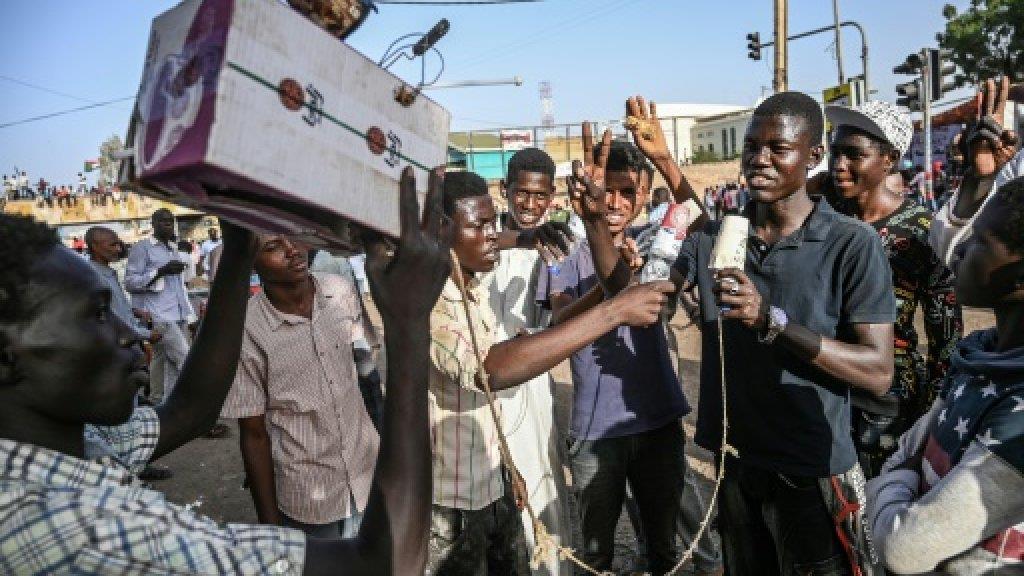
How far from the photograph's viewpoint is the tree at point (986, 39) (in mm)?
27547

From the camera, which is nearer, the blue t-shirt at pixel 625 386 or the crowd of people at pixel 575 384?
the crowd of people at pixel 575 384

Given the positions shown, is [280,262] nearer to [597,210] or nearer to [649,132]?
[597,210]

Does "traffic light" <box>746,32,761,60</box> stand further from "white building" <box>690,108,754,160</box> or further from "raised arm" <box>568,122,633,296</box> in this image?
"white building" <box>690,108,754,160</box>

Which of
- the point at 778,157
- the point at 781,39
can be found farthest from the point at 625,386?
the point at 781,39

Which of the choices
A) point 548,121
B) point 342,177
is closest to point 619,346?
point 342,177

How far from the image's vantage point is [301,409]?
267 centimetres

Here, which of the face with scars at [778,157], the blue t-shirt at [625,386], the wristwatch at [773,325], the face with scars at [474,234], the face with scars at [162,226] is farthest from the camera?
the face with scars at [162,226]

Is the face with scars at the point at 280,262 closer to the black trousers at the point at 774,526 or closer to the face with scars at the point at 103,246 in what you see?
the black trousers at the point at 774,526

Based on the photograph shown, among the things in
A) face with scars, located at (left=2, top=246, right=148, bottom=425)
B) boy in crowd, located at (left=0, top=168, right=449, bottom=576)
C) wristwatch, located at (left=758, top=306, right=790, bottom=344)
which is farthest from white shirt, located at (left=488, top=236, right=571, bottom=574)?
face with scars, located at (left=2, top=246, right=148, bottom=425)

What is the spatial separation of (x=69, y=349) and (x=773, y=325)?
1830 mm

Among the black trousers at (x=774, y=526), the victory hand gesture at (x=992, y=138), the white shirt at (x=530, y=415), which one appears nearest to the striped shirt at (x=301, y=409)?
the white shirt at (x=530, y=415)

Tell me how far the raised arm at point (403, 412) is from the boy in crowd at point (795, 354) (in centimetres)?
121

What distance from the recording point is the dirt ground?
177 inches

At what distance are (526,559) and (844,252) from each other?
1784 millimetres
